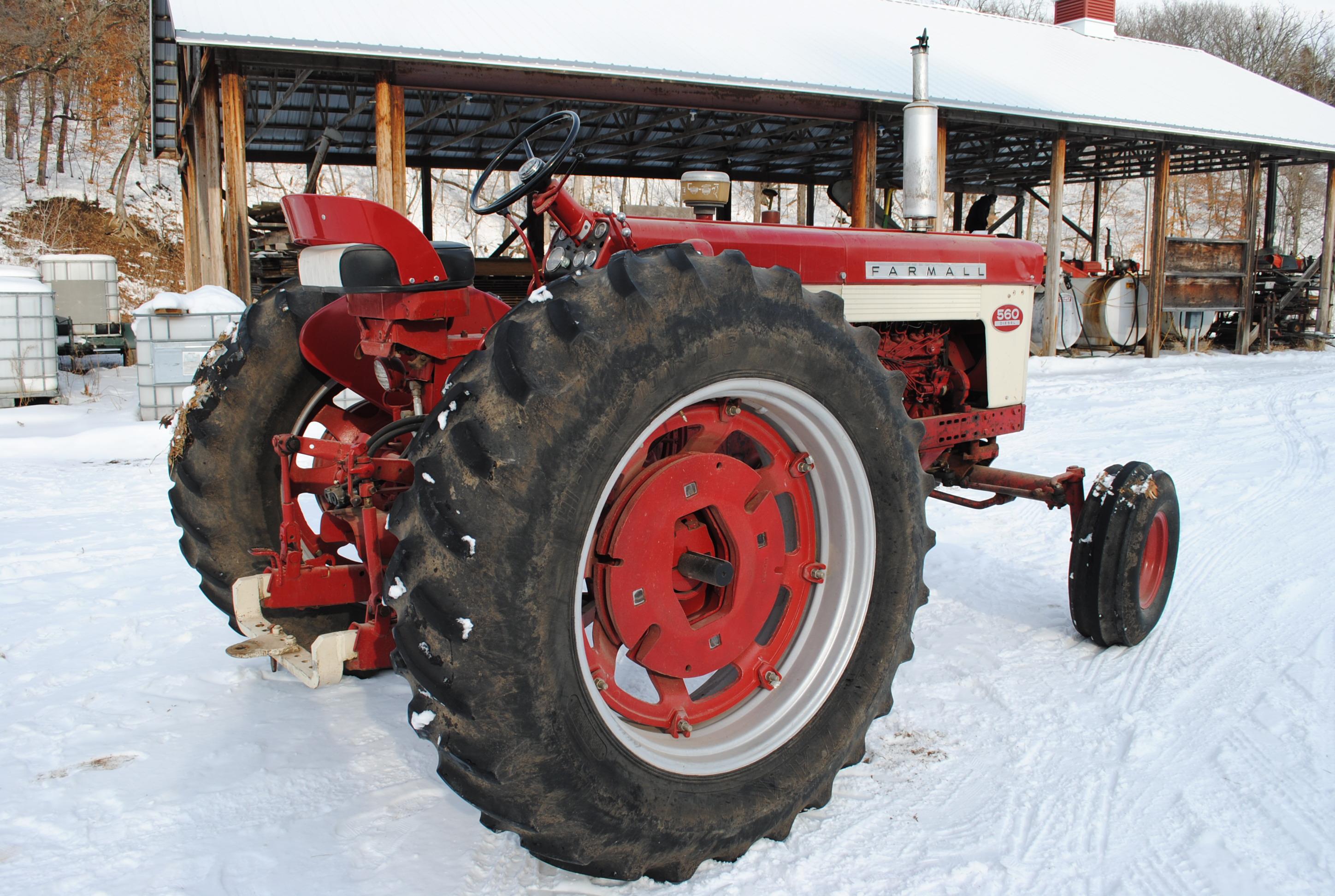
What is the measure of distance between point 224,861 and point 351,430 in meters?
1.39

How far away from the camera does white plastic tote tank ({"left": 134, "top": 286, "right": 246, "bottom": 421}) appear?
8305mm

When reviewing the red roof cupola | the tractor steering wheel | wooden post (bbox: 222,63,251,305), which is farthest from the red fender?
the red roof cupola

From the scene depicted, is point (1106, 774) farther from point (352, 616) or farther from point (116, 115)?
point (116, 115)

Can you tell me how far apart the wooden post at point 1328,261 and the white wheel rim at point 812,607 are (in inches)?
785

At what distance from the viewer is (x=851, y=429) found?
2.17 meters

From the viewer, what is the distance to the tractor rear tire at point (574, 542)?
1.61 m

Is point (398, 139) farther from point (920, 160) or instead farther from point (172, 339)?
point (920, 160)

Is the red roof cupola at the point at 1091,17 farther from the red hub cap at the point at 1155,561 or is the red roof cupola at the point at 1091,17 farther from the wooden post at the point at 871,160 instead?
the red hub cap at the point at 1155,561

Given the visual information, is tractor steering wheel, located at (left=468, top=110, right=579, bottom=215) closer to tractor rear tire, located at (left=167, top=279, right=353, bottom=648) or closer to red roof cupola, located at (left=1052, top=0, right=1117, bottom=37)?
tractor rear tire, located at (left=167, top=279, right=353, bottom=648)

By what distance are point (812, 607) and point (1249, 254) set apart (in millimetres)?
18227

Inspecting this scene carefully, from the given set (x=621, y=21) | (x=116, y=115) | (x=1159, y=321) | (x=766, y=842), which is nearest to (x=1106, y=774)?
(x=766, y=842)

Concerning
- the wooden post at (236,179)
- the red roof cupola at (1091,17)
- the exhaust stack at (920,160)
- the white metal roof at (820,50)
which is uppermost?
the red roof cupola at (1091,17)

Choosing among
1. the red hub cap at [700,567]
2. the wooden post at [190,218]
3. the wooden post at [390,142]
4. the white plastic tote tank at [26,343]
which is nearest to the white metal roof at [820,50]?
the wooden post at [390,142]

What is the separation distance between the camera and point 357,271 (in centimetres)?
220
